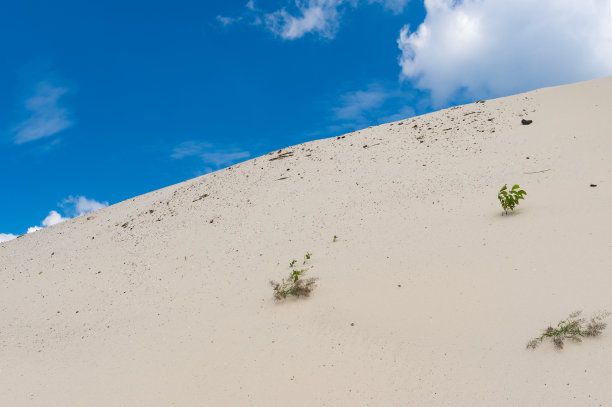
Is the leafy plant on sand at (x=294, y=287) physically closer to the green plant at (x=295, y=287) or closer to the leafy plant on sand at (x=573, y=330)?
the green plant at (x=295, y=287)

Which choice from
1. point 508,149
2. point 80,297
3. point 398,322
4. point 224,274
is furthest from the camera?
point 508,149

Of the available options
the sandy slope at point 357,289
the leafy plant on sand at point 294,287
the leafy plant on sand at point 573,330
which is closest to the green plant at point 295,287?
the leafy plant on sand at point 294,287

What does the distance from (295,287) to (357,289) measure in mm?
1396

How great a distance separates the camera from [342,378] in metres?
6.10

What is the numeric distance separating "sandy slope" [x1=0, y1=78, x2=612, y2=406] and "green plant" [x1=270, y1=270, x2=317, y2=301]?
0.26 metres

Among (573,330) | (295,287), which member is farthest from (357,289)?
(573,330)

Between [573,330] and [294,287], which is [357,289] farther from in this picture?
[573,330]

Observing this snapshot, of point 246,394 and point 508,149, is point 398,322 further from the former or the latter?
point 508,149

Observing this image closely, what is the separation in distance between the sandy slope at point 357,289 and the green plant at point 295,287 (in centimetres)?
26

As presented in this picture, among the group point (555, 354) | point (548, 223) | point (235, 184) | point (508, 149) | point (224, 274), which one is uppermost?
point (235, 184)

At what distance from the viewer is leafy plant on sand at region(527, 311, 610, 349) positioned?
5441 millimetres

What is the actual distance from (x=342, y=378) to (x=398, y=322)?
1559mm

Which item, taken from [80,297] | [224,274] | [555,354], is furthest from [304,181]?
[555,354]

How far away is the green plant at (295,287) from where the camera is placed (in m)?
8.66
